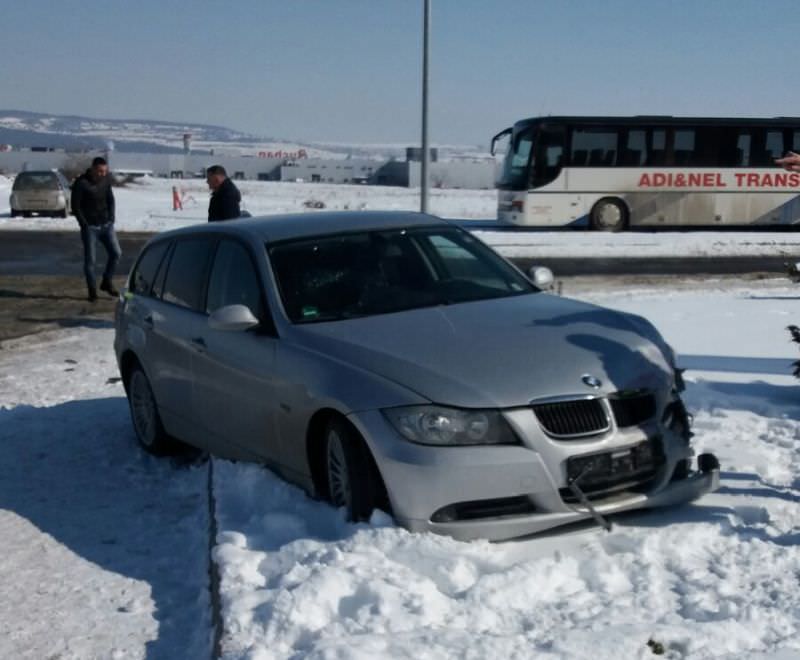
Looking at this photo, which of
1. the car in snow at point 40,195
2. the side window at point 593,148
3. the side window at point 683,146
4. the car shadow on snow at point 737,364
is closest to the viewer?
the car shadow on snow at point 737,364

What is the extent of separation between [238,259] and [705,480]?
2.91m

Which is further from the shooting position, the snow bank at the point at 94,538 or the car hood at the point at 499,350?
the car hood at the point at 499,350

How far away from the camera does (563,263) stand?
21.4 m

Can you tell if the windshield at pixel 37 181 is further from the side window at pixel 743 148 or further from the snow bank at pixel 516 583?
the snow bank at pixel 516 583

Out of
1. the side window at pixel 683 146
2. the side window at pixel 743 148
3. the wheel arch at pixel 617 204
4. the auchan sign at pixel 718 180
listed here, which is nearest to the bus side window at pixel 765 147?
the side window at pixel 743 148

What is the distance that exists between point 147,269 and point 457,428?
3.88 meters

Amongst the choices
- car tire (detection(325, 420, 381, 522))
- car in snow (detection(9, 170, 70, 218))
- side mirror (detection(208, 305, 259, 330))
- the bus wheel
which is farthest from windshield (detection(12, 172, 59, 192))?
car tire (detection(325, 420, 381, 522))

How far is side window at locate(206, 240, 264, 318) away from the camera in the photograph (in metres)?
6.30

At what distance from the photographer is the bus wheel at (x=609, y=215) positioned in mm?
30109

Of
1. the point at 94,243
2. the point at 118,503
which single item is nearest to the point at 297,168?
the point at 94,243

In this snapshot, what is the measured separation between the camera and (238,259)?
21.7ft

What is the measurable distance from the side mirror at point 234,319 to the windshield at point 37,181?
1166 inches

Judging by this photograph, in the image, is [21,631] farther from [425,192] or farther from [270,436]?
[425,192]

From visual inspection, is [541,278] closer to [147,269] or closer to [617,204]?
[147,269]
